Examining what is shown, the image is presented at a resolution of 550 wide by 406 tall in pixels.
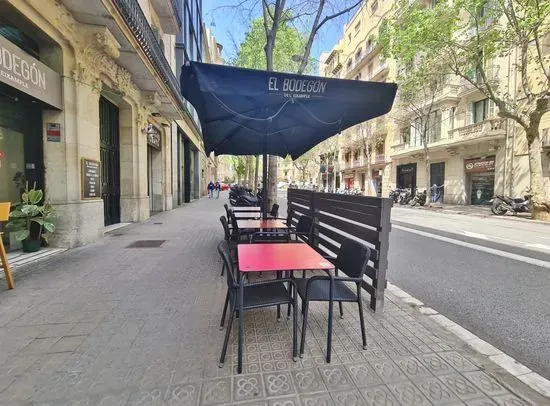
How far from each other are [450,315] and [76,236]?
7089 millimetres

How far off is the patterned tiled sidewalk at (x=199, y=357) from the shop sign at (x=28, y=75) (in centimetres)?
328

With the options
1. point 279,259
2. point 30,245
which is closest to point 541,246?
point 279,259

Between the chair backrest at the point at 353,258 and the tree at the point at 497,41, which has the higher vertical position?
the tree at the point at 497,41

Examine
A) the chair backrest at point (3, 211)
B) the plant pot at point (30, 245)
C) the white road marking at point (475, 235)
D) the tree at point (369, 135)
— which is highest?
the tree at point (369, 135)

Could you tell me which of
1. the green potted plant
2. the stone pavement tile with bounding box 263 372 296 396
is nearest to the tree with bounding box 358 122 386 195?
the green potted plant

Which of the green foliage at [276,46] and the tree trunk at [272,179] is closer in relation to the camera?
the tree trunk at [272,179]

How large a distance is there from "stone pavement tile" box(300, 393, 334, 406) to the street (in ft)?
6.38

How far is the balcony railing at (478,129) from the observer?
17.9 m

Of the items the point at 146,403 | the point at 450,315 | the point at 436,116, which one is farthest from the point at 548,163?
the point at 146,403

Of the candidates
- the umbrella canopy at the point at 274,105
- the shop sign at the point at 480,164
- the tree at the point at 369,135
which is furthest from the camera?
the tree at the point at 369,135

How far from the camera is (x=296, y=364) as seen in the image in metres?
2.47

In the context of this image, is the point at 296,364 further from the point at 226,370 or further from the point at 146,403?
the point at 146,403

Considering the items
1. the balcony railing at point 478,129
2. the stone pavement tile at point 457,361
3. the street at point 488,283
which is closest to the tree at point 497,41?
the balcony railing at point 478,129

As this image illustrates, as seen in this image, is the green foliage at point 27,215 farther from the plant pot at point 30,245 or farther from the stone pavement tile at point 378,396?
the stone pavement tile at point 378,396
